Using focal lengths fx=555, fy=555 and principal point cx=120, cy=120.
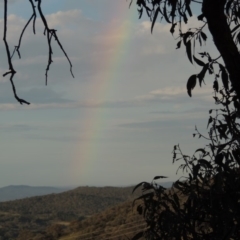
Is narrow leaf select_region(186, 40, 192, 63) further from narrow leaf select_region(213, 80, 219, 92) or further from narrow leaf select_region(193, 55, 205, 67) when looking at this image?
narrow leaf select_region(213, 80, 219, 92)

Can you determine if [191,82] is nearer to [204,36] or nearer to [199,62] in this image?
[199,62]

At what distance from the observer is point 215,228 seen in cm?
289

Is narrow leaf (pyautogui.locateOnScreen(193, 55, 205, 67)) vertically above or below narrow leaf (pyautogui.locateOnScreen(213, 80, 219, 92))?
above

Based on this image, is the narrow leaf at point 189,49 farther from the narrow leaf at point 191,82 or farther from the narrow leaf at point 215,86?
the narrow leaf at point 215,86

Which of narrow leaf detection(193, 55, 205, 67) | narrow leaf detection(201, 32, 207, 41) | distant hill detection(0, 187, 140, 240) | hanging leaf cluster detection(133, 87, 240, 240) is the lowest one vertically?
distant hill detection(0, 187, 140, 240)

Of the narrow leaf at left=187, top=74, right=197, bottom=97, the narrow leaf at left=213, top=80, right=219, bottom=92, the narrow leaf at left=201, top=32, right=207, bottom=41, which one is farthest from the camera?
the narrow leaf at left=213, top=80, right=219, bottom=92

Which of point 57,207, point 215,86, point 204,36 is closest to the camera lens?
point 204,36

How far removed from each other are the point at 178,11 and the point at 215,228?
1.13 meters

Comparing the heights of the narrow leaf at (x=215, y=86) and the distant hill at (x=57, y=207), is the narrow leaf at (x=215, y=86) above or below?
above

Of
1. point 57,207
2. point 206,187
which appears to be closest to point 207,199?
point 206,187

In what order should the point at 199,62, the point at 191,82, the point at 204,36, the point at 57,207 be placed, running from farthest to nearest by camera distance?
the point at 57,207, the point at 204,36, the point at 199,62, the point at 191,82

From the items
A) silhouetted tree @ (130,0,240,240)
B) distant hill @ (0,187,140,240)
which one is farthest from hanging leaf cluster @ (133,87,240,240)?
distant hill @ (0,187,140,240)

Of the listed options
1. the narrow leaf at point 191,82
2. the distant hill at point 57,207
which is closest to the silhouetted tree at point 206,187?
the narrow leaf at point 191,82

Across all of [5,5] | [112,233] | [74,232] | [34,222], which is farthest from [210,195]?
[34,222]
